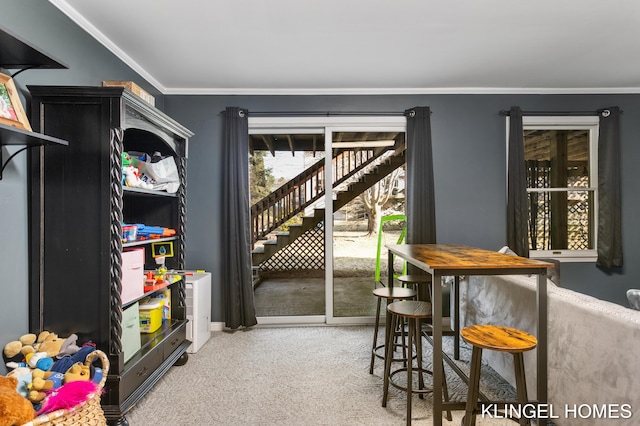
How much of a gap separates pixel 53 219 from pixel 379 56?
99.9 inches

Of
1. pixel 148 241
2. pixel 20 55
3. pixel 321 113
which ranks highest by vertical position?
pixel 321 113

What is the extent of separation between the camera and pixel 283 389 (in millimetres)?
2420

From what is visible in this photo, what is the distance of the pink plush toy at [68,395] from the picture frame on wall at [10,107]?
118 cm

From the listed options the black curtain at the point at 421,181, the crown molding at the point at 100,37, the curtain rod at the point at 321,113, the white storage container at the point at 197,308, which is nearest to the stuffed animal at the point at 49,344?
the white storage container at the point at 197,308

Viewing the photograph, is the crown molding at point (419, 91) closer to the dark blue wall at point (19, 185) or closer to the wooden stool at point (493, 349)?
the dark blue wall at point (19, 185)

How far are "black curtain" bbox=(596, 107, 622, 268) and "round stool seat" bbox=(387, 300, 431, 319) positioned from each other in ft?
9.14

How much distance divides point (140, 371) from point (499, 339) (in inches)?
78.5

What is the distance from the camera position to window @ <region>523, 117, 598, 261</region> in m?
3.92

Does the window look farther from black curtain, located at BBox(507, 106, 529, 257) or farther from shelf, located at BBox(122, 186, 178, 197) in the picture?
shelf, located at BBox(122, 186, 178, 197)

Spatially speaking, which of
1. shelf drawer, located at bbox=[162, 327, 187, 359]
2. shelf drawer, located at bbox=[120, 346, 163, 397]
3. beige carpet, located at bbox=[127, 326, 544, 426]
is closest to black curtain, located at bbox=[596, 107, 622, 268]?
beige carpet, located at bbox=[127, 326, 544, 426]

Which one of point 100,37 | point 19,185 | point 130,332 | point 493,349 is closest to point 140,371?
point 130,332

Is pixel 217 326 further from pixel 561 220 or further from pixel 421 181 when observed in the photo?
pixel 561 220

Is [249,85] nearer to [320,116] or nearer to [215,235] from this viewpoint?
[320,116]

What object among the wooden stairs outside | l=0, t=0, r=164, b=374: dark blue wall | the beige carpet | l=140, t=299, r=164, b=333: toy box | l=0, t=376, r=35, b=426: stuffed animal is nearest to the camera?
l=0, t=376, r=35, b=426: stuffed animal
